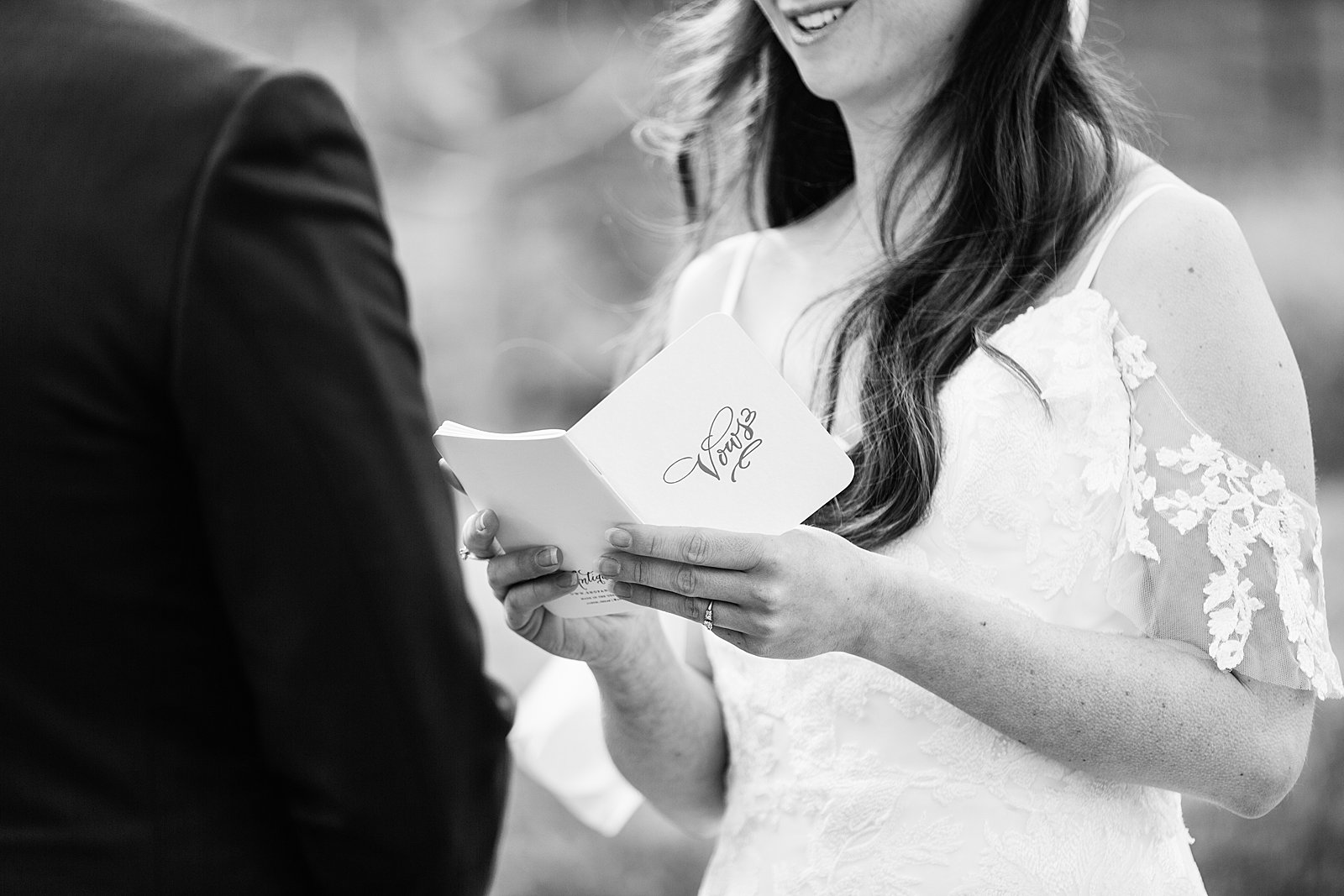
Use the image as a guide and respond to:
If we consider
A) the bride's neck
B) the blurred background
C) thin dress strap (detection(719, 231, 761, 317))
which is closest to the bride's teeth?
the bride's neck

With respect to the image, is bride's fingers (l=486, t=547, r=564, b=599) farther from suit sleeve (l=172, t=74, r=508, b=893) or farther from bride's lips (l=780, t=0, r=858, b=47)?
bride's lips (l=780, t=0, r=858, b=47)

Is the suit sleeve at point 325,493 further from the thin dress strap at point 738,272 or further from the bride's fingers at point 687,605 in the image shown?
the thin dress strap at point 738,272

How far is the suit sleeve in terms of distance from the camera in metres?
1.08

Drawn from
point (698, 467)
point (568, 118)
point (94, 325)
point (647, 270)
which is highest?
point (94, 325)

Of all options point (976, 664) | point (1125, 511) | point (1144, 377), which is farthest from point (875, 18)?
point (976, 664)

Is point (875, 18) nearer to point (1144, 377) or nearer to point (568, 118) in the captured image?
point (1144, 377)

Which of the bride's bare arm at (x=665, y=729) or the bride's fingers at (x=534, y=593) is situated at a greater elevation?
the bride's fingers at (x=534, y=593)

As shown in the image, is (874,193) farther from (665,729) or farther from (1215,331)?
(665,729)

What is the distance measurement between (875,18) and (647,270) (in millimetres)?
4031

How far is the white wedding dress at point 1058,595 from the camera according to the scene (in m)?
1.48

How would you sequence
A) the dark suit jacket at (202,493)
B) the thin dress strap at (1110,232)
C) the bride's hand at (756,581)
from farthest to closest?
the thin dress strap at (1110,232), the bride's hand at (756,581), the dark suit jacket at (202,493)

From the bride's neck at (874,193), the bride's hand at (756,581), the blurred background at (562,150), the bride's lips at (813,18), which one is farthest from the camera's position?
the blurred background at (562,150)

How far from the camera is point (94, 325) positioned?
1065 mm

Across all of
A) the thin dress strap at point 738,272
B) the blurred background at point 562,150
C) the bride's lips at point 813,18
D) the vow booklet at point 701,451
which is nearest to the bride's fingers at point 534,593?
the vow booklet at point 701,451
